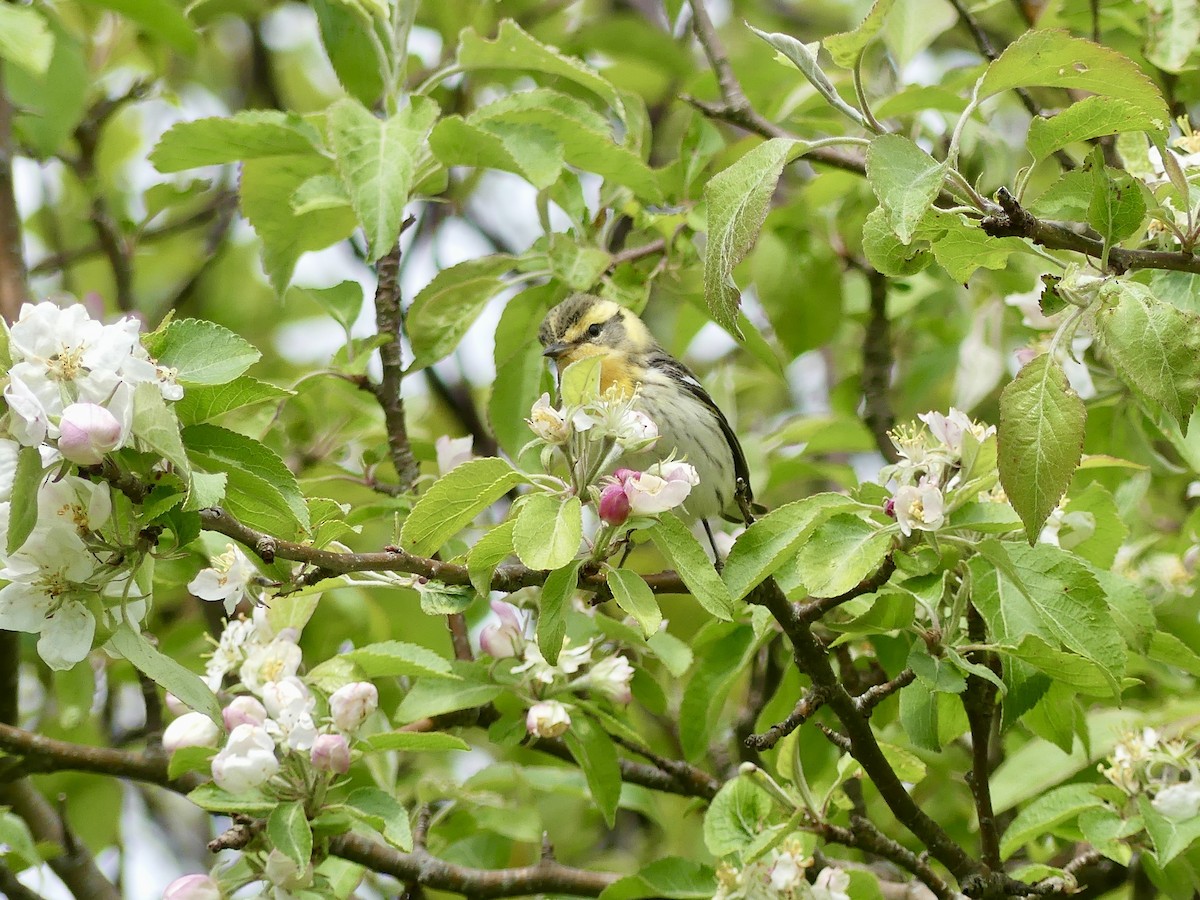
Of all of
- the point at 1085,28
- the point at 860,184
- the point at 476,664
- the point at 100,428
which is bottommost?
the point at 476,664

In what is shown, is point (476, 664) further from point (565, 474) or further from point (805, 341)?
point (805, 341)

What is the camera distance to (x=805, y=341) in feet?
14.8

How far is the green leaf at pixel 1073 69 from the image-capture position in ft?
7.03

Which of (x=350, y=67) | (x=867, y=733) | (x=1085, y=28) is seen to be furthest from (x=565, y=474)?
(x=1085, y=28)

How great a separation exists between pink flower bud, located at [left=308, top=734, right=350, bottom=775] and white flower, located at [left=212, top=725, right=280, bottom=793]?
85 millimetres

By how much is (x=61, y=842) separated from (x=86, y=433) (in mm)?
2510

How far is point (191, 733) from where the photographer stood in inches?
111

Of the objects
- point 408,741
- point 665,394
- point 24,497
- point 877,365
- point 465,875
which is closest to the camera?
point 24,497

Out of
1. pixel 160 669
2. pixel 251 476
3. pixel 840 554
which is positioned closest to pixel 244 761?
pixel 160 669

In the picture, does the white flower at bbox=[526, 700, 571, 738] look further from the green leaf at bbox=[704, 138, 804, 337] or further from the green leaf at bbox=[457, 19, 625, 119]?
the green leaf at bbox=[457, 19, 625, 119]

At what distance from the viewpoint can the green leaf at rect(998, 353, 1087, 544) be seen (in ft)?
7.13

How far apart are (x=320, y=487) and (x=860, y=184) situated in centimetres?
204

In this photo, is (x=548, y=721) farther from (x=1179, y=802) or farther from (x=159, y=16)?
(x=159, y=16)

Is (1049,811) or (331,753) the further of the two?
(1049,811)
